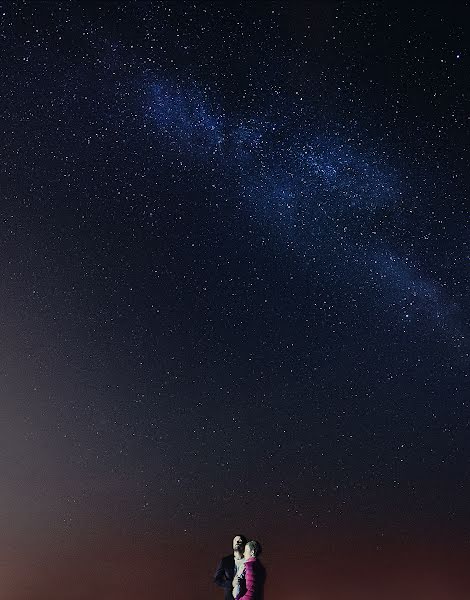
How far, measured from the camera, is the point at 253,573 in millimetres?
5711

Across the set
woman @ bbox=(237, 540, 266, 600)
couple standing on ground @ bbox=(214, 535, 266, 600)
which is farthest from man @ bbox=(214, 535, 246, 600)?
woman @ bbox=(237, 540, 266, 600)

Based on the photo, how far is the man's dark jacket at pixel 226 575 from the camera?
19.9 feet

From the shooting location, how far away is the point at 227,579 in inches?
240

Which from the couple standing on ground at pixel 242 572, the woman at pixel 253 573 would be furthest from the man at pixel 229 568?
the woman at pixel 253 573

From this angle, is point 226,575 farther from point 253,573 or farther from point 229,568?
point 253,573

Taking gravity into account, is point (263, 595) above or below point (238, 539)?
below

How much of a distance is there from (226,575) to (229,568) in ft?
0.20

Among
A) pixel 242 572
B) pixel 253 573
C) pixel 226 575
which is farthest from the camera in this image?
pixel 226 575

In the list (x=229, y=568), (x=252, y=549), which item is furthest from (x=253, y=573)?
(x=229, y=568)

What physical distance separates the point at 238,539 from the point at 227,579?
37 centimetres

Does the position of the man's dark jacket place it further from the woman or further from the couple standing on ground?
the woman

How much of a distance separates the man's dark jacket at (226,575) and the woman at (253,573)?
29cm

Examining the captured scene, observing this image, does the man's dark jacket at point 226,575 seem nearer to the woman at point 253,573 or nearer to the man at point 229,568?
the man at point 229,568

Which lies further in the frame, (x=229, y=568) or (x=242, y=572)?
(x=229, y=568)
